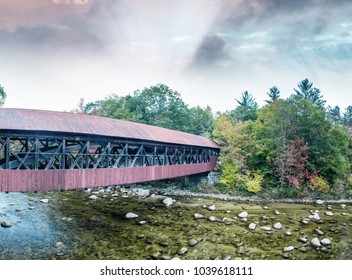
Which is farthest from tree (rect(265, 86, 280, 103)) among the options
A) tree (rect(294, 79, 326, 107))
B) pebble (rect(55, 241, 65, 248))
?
pebble (rect(55, 241, 65, 248))

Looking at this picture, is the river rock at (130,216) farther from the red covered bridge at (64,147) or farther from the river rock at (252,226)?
the river rock at (252,226)

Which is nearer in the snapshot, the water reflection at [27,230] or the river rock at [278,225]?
the water reflection at [27,230]

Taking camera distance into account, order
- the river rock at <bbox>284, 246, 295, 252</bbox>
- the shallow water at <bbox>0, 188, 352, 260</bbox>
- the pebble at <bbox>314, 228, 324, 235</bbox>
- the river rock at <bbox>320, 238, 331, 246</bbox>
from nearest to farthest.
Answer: the shallow water at <bbox>0, 188, 352, 260</bbox> < the river rock at <bbox>284, 246, 295, 252</bbox> < the river rock at <bbox>320, 238, 331, 246</bbox> < the pebble at <bbox>314, 228, 324, 235</bbox>

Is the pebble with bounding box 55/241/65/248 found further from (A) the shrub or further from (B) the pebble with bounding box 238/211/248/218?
(A) the shrub

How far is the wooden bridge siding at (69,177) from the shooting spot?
32.2 feet

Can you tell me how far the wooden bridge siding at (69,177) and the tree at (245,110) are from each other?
24731 millimetres

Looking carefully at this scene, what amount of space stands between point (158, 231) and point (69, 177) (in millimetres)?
4322

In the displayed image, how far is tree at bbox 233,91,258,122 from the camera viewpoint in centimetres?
3802

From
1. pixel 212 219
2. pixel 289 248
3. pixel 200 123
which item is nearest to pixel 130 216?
pixel 212 219

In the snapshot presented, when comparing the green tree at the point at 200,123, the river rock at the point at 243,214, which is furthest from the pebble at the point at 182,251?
the green tree at the point at 200,123

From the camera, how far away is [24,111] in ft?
34.8

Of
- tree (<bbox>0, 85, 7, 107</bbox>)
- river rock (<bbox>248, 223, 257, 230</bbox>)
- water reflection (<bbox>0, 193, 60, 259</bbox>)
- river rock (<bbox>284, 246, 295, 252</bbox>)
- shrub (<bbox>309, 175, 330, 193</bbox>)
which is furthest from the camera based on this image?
tree (<bbox>0, 85, 7, 107</bbox>)

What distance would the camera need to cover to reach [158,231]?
11.1 metres

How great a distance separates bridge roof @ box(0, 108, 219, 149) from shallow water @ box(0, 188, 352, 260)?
408cm
